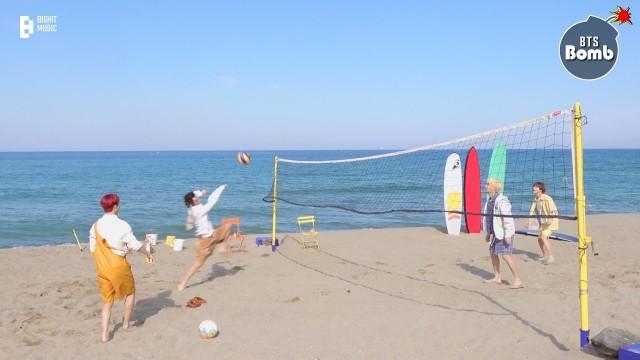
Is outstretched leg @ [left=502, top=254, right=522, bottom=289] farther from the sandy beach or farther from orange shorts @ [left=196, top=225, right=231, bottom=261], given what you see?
orange shorts @ [left=196, top=225, right=231, bottom=261]

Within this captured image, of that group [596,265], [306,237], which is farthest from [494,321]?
[306,237]

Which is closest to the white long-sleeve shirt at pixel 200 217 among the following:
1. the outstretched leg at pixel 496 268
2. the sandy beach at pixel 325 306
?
the sandy beach at pixel 325 306

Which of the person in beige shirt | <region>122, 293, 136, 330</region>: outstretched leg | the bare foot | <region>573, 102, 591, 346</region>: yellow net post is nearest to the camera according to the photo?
<region>573, 102, 591, 346</region>: yellow net post

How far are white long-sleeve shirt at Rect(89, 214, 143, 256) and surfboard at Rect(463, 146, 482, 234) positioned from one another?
32.4 feet

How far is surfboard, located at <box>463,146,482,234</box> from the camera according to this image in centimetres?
1330

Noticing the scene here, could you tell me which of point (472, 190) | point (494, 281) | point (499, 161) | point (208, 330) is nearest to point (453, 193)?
point (472, 190)

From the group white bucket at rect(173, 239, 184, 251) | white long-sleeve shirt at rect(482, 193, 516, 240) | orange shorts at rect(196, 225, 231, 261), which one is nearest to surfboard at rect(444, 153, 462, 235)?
white long-sleeve shirt at rect(482, 193, 516, 240)

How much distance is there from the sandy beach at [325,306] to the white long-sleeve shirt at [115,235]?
108 centimetres

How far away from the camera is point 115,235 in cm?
527

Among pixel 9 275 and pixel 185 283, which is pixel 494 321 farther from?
pixel 9 275

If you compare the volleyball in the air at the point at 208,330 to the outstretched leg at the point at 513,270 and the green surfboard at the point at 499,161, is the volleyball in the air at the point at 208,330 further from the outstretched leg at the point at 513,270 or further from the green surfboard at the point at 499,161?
the green surfboard at the point at 499,161

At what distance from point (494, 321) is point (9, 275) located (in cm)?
812

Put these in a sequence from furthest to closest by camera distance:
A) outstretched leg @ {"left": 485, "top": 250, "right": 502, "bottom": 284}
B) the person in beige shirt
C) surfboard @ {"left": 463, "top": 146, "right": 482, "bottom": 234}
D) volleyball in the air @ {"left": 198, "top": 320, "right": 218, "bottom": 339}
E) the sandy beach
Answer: surfboard @ {"left": 463, "top": 146, "right": 482, "bottom": 234}, the person in beige shirt, outstretched leg @ {"left": 485, "top": 250, "right": 502, "bottom": 284}, volleyball in the air @ {"left": 198, "top": 320, "right": 218, "bottom": 339}, the sandy beach

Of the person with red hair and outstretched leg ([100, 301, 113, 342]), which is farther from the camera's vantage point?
outstretched leg ([100, 301, 113, 342])
